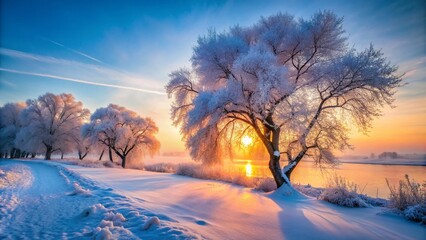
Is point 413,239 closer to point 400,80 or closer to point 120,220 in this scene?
point 120,220

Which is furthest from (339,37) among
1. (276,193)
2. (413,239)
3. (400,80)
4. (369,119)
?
(413,239)

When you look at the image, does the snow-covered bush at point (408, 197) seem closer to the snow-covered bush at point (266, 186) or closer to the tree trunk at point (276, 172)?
the tree trunk at point (276, 172)

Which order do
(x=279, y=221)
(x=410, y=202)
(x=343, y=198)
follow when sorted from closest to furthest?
(x=279, y=221) < (x=410, y=202) < (x=343, y=198)

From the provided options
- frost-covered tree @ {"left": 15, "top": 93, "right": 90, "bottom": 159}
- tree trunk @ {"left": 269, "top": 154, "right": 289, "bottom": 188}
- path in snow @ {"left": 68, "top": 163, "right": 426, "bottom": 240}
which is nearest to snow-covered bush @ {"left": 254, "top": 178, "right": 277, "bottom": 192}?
tree trunk @ {"left": 269, "top": 154, "right": 289, "bottom": 188}

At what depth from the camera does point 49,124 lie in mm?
35656

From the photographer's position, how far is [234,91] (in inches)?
386

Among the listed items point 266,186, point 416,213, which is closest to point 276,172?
point 266,186

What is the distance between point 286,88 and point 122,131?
26.7 m

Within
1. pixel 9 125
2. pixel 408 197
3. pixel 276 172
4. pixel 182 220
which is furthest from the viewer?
pixel 9 125

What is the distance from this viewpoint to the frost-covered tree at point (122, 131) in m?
30.7

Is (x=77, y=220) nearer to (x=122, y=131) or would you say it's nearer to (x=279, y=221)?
(x=279, y=221)

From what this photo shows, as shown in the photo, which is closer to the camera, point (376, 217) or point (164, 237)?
point (164, 237)

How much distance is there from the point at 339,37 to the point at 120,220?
499 inches

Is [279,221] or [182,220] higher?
[182,220]
